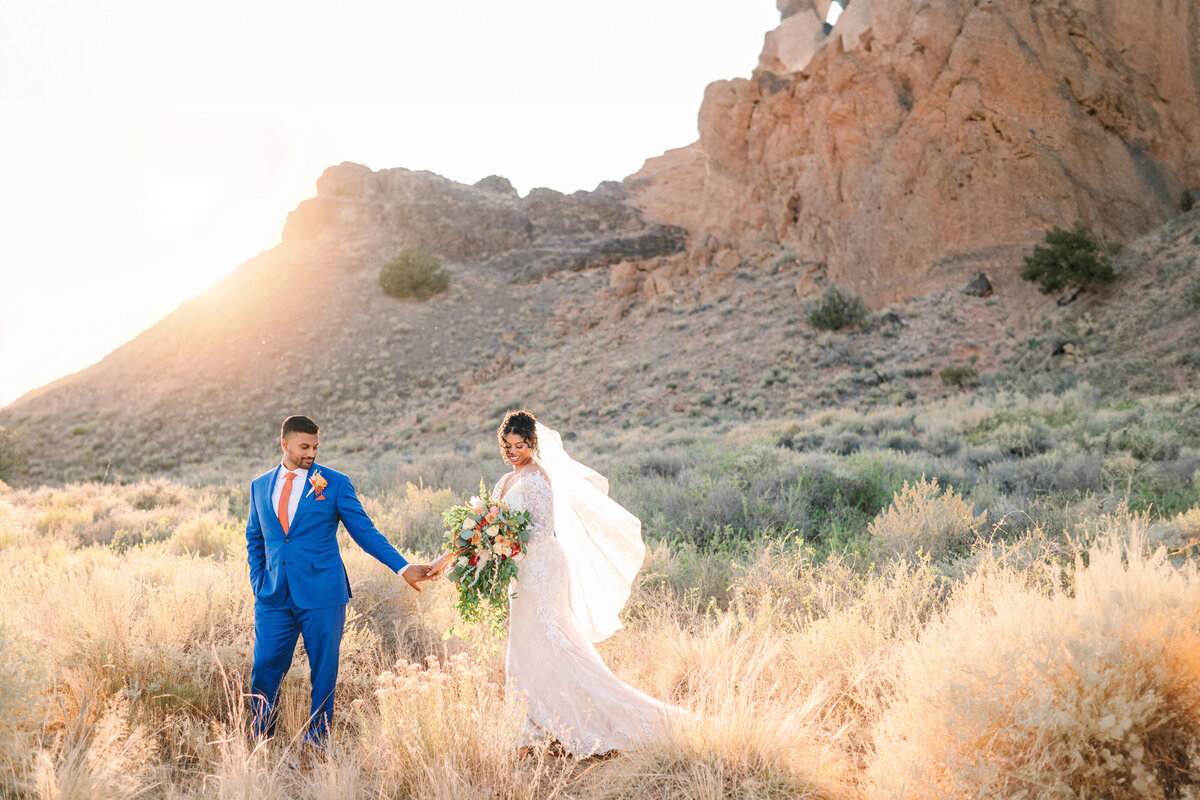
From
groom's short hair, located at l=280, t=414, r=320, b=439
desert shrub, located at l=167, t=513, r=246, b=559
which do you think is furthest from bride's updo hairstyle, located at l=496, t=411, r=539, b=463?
desert shrub, located at l=167, t=513, r=246, b=559

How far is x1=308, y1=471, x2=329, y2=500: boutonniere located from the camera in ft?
12.8

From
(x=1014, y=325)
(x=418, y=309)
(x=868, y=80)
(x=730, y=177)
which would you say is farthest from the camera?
(x=418, y=309)

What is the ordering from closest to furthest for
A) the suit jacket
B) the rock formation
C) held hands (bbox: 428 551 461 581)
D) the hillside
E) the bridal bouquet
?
1. the suit jacket
2. the bridal bouquet
3. held hands (bbox: 428 551 461 581)
4. the hillside
5. the rock formation

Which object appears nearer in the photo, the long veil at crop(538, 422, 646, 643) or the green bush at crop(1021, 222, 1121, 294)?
the long veil at crop(538, 422, 646, 643)

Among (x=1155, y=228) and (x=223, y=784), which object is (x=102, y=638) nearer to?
(x=223, y=784)

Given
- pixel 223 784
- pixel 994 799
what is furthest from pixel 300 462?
pixel 994 799

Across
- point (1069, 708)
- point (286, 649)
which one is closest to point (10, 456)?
point (286, 649)

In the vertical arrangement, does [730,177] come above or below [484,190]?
below

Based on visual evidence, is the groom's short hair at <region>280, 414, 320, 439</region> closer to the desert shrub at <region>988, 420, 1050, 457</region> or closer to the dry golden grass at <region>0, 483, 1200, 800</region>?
the dry golden grass at <region>0, 483, 1200, 800</region>

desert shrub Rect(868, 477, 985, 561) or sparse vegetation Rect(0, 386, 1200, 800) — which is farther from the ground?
sparse vegetation Rect(0, 386, 1200, 800)

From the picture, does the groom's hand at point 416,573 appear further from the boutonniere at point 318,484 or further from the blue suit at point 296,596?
the boutonniere at point 318,484

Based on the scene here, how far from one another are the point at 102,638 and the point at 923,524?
6.49 m

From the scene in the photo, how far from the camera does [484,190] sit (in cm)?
5131

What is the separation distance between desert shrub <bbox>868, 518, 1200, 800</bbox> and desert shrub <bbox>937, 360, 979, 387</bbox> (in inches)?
633
